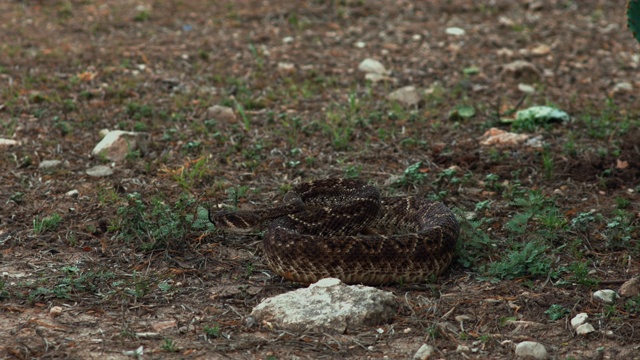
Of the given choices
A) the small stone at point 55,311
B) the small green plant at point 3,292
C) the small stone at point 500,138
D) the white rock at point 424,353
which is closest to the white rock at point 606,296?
the white rock at point 424,353

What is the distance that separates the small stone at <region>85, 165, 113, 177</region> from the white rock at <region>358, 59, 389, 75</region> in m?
4.24

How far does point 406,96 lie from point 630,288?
4.97 metres

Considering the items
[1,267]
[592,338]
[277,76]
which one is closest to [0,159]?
[1,267]

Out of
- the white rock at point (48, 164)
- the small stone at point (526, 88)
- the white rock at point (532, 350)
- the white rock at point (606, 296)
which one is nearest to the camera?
the white rock at point (532, 350)

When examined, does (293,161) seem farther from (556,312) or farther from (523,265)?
(556,312)

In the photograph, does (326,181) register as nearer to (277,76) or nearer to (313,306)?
(313,306)

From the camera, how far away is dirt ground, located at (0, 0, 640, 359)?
213 inches

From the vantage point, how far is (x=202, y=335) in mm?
5297

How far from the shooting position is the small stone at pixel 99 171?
322 inches

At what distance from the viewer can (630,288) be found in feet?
18.9

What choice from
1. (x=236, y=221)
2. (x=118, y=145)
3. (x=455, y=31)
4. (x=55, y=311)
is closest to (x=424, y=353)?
(x=236, y=221)

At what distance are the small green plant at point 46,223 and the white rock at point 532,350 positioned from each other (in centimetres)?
403

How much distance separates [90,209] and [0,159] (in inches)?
64.0

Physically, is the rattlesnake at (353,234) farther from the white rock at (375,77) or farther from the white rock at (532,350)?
the white rock at (375,77)
